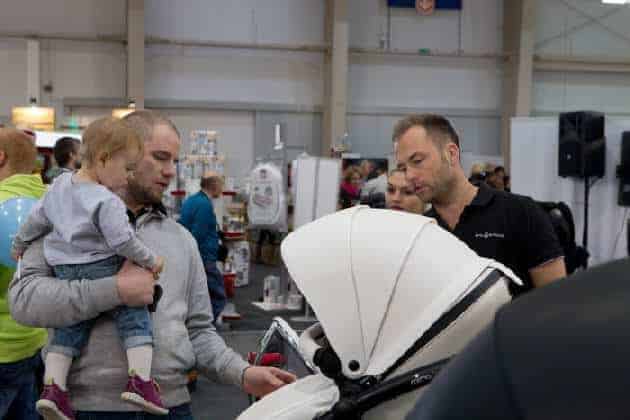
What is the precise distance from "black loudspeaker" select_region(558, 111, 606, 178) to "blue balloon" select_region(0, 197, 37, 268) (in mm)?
6090

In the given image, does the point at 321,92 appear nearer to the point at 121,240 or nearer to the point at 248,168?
the point at 248,168

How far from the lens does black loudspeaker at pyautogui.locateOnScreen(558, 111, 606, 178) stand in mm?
8156

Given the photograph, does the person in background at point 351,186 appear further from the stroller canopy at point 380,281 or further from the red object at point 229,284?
the stroller canopy at point 380,281

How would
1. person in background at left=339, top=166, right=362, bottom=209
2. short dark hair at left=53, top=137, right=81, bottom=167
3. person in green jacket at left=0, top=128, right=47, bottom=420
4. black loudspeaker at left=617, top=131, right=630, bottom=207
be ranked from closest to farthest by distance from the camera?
person in green jacket at left=0, top=128, right=47, bottom=420 → short dark hair at left=53, top=137, right=81, bottom=167 → black loudspeaker at left=617, top=131, right=630, bottom=207 → person in background at left=339, top=166, right=362, bottom=209

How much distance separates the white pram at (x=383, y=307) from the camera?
1512 mm

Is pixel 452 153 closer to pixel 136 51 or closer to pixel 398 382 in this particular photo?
pixel 398 382

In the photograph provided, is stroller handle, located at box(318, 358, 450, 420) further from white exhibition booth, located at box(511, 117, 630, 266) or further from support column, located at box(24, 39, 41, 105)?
support column, located at box(24, 39, 41, 105)

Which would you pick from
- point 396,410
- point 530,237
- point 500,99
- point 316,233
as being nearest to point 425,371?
point 396,410

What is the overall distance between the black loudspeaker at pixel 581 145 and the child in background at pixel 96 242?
657 cm

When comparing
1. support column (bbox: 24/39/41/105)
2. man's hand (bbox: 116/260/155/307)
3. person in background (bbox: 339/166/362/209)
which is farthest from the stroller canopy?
support column (bbox: 24/39/41/105)

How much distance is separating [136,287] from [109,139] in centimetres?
39

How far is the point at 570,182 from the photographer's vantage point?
856 centimetres

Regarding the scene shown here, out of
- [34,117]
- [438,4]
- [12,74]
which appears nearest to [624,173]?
[34,117]

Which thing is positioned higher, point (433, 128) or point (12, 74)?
point (12, 74)
